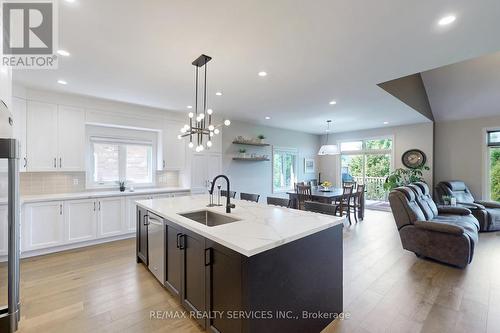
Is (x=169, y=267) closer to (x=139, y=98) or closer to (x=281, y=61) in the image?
(x=281, y=61)

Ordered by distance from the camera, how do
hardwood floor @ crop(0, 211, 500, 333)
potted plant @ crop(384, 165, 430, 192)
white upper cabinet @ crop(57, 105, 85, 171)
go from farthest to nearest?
potted plant @ crop(384, 165, 430, 192), white upper cabinet @ crop(57, 105, 85, 171), hardwood floor @ crop(0, 211, 500, 333)

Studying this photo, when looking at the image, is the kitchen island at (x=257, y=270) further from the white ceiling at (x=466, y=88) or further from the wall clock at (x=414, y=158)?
the wall clock at (x=414, y=158)

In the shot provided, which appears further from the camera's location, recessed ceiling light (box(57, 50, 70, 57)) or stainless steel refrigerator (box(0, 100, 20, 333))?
recessed ceiling light (box(57, 50, 70, 57))

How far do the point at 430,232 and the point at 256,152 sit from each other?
4565 millimetres

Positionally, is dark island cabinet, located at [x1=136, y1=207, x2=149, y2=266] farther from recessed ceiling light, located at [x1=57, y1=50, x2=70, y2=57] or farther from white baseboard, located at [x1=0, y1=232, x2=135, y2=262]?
recessed ceiling light, located at [x1=57, y1=50, x2=70, y2=57]

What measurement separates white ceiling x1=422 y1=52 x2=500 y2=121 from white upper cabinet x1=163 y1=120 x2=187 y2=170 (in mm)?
5718

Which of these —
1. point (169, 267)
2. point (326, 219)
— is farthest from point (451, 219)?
point (169, 267)


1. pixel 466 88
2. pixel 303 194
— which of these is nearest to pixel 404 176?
pixel 466 88

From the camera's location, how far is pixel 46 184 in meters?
4.00

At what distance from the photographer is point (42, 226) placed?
354 cm

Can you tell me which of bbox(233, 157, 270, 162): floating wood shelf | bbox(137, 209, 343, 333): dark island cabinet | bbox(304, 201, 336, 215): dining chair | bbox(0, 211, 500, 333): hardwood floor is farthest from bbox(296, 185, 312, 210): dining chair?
bbox(137, 209, 343, 333): dark island cabinet

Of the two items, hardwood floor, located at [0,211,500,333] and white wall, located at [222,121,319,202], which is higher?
white wall, located at [222,121,319,202]

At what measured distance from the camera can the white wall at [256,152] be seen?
6.18 meters

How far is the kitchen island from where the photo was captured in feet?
5.03
